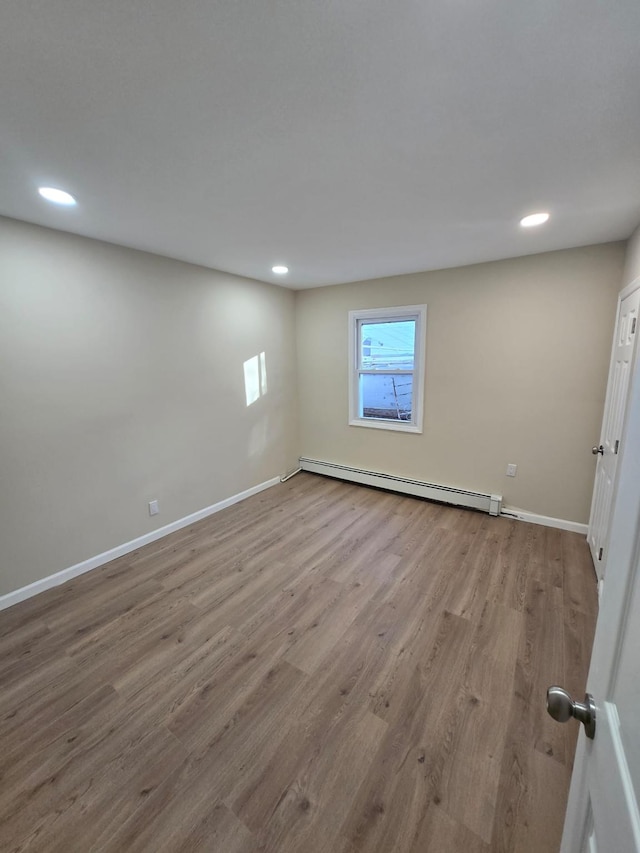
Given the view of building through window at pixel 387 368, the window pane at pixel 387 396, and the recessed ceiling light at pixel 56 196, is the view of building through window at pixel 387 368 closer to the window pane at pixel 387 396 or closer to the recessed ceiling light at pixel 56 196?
the window pane at pixel 387 396

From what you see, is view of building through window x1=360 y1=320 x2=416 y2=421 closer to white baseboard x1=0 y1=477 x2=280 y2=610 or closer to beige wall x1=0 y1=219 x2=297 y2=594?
beige wall x1=0 y1=219 x2=297 y2=594

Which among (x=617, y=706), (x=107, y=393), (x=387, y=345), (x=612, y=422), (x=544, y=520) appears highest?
(x=387, y=345)

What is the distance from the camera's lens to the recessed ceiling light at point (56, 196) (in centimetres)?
173

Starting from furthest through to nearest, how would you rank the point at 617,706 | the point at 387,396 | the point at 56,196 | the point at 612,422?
the point at 387,396
the point at 612,422
the point at 56,196
the point at 617,706

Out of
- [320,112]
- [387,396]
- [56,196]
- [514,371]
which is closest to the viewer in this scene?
[320,112]

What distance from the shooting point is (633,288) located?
222 centimetres

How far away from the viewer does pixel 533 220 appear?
215 centimetres

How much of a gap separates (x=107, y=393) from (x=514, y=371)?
3447 millimetres

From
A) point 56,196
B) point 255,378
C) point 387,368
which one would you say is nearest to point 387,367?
point 387,368

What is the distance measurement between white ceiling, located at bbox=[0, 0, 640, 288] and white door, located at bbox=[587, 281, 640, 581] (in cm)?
59

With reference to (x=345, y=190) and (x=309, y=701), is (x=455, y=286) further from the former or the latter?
(x=309, y=701)

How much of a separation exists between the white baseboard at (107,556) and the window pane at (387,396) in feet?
5.85

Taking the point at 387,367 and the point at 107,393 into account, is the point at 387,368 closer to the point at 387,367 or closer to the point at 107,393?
the point at 387,367

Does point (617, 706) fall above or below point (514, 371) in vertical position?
below
